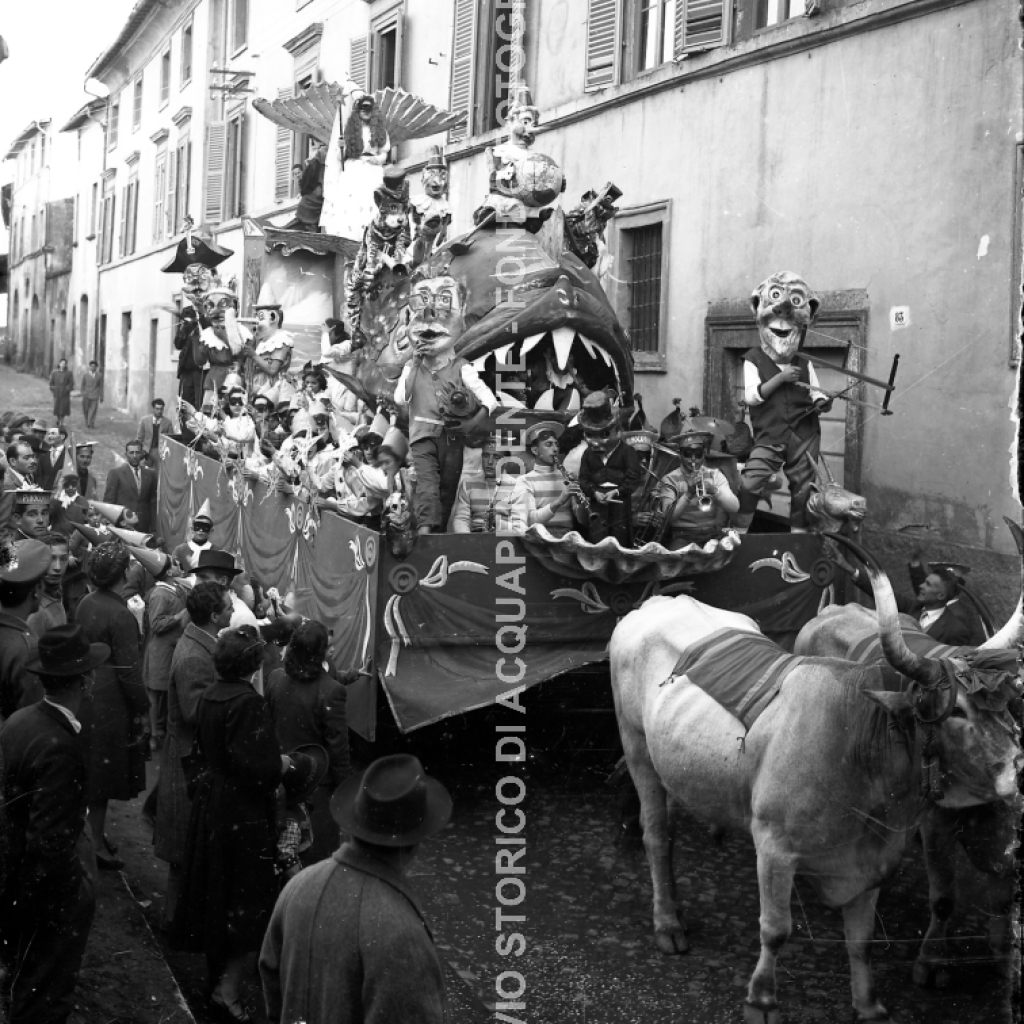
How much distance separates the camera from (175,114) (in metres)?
32.6

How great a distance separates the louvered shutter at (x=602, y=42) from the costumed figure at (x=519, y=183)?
473 cm

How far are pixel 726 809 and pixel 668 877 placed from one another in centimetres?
77

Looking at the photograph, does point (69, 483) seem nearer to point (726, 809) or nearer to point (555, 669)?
point (555, 669)

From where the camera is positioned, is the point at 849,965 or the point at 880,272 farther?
the point at 880,272

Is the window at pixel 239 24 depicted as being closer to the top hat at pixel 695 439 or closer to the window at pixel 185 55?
the window at pixel 185 55

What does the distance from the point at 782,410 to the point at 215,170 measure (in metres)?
23.0

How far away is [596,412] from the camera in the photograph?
8406 millimetres

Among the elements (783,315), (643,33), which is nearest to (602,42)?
(643,33)

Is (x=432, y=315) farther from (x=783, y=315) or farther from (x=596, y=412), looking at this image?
(x=783, y=315)

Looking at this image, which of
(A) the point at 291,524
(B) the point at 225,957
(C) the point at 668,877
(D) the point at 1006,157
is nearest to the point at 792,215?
(D) the point at 1006,157

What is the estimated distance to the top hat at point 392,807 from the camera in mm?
3521

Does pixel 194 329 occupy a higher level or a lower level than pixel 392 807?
higher

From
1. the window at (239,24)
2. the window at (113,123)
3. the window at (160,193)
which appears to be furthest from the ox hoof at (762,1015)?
the window at (113,123)

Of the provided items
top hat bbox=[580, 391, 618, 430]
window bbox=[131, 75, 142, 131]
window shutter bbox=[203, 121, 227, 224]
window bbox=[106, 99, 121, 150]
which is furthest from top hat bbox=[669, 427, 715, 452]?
window bbox=[106, 99, 121, 150]
